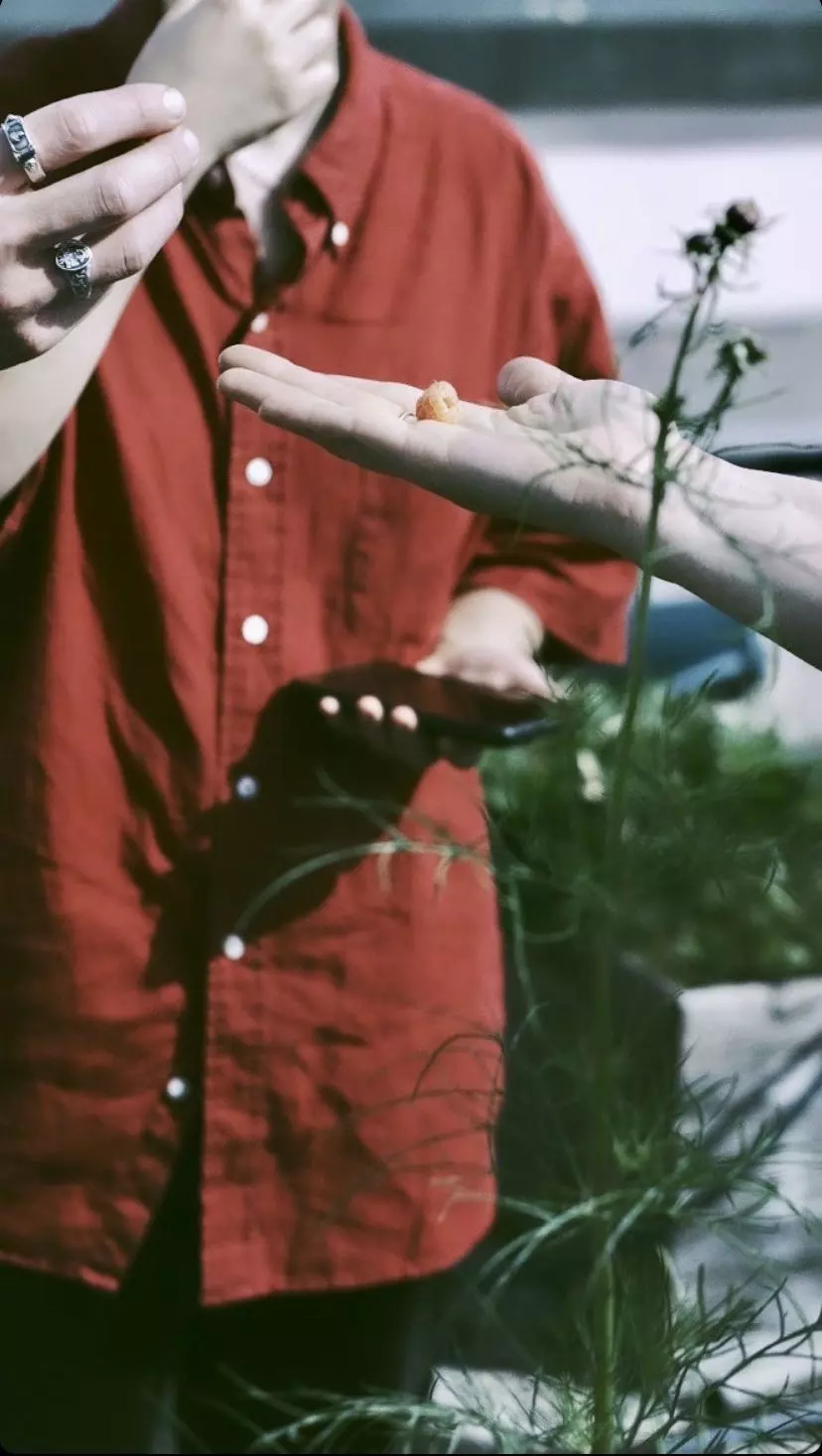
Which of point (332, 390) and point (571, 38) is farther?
point (571, 38)

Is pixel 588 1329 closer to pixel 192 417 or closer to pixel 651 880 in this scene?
pixel 651 880

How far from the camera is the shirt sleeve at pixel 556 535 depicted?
50 cm

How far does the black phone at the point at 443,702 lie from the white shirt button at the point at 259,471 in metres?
0.07

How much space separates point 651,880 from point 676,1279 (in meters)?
0.15

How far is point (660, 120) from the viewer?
21.1 inches

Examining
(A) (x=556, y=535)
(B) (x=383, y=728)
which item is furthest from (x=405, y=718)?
(A) (x=556, y=535)

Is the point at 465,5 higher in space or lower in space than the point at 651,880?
higher

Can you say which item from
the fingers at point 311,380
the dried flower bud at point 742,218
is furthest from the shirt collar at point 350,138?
the dried flower bud at point 742,218

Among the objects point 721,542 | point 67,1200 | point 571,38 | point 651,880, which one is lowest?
point 67,1200

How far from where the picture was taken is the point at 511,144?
503 mm

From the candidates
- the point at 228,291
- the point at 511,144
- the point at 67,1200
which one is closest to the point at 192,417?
the point at 228,291

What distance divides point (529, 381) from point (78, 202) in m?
0.13

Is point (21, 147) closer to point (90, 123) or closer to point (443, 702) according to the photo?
point (90, 123)

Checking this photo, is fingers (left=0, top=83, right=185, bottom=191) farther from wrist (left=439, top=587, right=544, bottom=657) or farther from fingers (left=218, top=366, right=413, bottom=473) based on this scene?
wrist (left=439, top=587, right=544, bottom=657)
